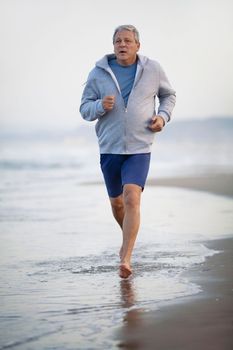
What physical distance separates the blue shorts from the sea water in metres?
0.49

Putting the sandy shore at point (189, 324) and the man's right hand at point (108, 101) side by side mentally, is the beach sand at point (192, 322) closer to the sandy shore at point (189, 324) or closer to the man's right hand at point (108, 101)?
the sandy shore at point (189, 324)

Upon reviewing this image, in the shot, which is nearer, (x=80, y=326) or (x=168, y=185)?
(x=80, y=326)

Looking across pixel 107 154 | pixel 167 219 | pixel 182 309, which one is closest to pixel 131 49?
pixel 107 154

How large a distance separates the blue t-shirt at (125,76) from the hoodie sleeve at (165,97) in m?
0.18

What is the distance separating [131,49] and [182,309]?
183 cm

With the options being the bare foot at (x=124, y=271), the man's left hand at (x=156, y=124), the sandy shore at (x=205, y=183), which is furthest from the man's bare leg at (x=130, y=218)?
the sandy shore at (x=205, y=183)

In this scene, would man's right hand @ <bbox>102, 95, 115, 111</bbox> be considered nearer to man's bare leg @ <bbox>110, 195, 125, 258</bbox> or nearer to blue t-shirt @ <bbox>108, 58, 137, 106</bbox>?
blue t-shirt @ <bbox>108, 58, 137, 106</bbox>

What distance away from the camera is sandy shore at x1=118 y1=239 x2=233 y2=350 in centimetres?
321

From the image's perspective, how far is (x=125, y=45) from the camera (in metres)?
5.00

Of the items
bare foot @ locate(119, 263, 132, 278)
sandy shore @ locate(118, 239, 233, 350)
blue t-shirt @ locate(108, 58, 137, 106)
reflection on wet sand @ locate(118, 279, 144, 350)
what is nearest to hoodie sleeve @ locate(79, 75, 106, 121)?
blue t-shirt @ locate(108, 58, 137, 106)

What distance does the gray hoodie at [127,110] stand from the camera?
5.00 m

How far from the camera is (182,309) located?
3.81m

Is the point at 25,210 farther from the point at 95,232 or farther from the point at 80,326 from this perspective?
the point at 80,326

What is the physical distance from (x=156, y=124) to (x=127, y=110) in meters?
0.19
